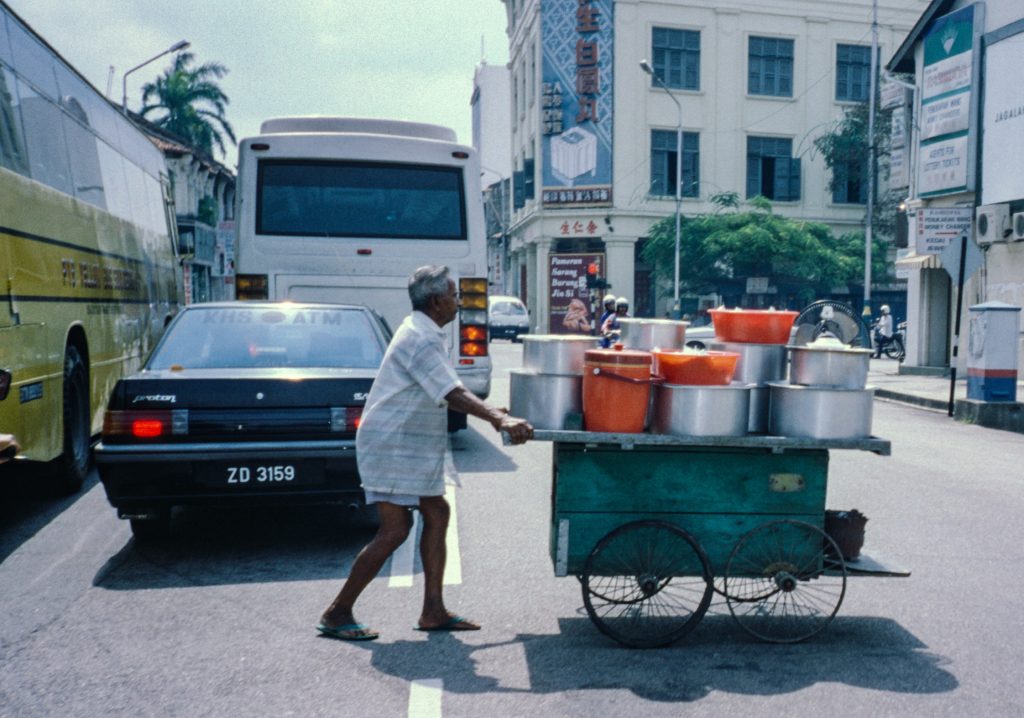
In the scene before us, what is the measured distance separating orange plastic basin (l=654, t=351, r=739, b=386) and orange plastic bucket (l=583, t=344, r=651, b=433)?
111mm

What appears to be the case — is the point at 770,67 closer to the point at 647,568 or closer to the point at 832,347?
the point at 832,347

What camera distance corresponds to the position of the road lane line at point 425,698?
3.83m

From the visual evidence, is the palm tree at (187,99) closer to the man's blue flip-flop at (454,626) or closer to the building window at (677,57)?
the building window at (677,57)

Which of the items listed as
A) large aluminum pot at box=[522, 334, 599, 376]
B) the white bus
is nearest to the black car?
large aluminum pot at box=[522, 334, 599, 376]

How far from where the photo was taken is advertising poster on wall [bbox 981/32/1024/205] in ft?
61.9

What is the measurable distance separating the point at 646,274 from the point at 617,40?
942 centimetres

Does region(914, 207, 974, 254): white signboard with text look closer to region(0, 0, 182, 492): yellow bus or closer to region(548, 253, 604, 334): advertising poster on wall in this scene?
region(0, 0, 182, 492): yellow bus

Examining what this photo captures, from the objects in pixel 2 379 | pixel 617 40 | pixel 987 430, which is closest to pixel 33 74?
pixel 2 379

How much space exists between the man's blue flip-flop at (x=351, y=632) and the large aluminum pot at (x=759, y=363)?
2.01 m

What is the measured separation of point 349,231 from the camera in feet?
37.2

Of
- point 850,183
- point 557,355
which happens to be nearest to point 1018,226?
point 557,355

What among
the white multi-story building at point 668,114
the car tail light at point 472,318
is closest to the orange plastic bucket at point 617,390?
the car tail light at point 472,318

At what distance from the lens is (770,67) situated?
4328cm

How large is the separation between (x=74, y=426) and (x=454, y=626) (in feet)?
16.8
